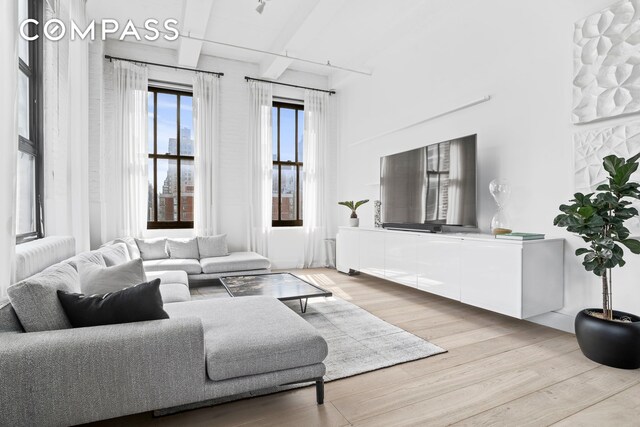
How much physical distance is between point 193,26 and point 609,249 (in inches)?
190

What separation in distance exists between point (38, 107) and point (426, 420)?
A: 391cm

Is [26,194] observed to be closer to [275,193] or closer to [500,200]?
[275,193]

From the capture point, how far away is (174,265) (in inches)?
177

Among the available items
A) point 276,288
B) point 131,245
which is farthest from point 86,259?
point 131,245

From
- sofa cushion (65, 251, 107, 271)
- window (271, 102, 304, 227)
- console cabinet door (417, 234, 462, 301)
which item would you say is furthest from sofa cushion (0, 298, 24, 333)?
window (271, 102, 304, 227)

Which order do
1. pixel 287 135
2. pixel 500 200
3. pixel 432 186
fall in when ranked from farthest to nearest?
pixel 287 135
pixel 432 186
pixel 500 200

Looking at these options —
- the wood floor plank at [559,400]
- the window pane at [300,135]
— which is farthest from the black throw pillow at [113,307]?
the window pane at [300,135]

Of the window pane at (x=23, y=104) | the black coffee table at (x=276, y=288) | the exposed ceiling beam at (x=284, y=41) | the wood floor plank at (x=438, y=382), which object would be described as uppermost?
the exposed ceiling beam at (x=284, y=41)

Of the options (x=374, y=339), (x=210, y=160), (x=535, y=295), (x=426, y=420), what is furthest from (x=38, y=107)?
(x=535, y=295)

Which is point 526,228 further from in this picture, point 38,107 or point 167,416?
point 38,107

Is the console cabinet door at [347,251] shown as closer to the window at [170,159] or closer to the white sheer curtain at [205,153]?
the white sheer curtain at [205,153]

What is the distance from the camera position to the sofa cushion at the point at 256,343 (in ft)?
5.37

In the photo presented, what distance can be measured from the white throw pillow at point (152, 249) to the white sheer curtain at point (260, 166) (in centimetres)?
139

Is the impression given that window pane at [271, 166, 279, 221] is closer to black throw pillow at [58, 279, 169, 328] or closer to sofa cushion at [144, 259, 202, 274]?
sofa cushion at [144, 259, 202, 274]
